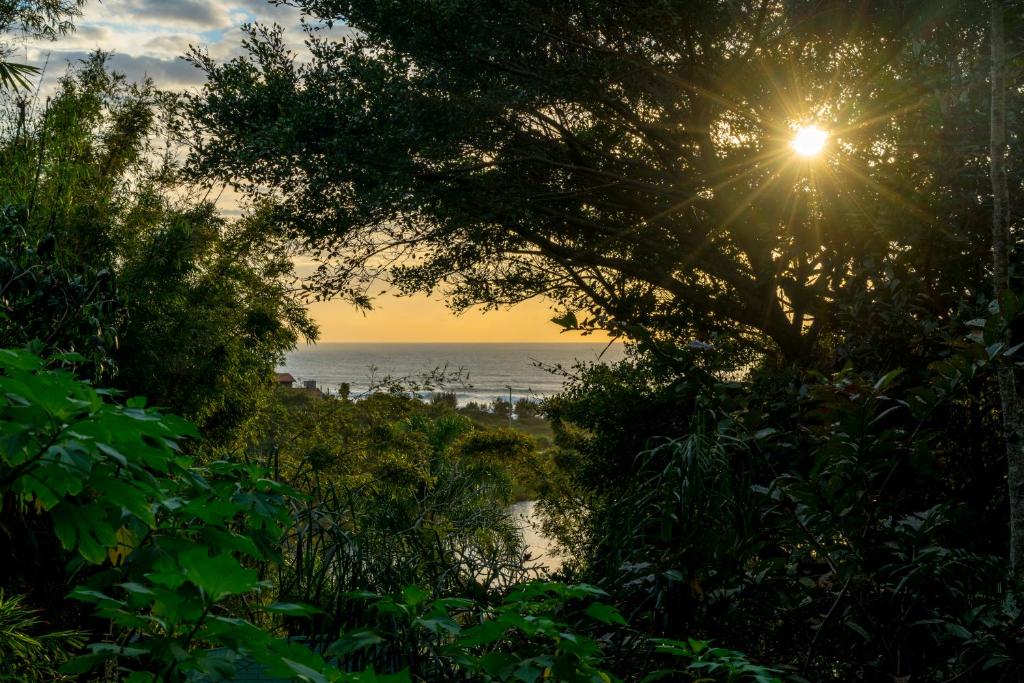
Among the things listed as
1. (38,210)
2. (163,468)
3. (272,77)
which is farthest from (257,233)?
(163,468)

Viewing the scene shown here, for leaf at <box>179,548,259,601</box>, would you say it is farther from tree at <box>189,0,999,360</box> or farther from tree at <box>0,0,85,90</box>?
tree at <box>0,0,85,90</box>

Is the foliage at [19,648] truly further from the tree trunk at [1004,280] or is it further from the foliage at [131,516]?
the tree trunk at [1004,280]

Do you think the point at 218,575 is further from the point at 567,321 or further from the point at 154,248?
the point at 154,248

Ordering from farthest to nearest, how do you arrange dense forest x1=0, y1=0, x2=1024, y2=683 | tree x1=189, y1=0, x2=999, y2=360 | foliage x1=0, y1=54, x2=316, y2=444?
1. foliage x1=0, y1=54, x2=316, y2=444
2. tree x1=189, y1=0, x2=999, y2=360
3. dense forest x1=0, y1=0, x2=1024, y2=683

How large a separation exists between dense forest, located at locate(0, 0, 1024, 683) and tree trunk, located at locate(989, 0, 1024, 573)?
2 cm

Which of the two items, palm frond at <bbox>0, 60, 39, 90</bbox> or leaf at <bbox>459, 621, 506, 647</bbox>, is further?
palm frond at <bbox>0, 60, 39, 90</bbox>

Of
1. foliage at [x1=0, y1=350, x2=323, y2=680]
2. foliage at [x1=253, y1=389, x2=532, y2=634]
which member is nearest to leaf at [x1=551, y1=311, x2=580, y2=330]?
foliage at [x1=253, y1=389, x2=532, y2=634]

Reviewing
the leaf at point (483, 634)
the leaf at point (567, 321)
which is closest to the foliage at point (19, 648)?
the leaf at point (483, 634)

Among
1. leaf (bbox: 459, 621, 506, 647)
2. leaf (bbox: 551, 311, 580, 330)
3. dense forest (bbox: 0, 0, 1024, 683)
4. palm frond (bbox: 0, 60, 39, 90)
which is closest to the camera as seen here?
leaf (bbox: 459, 621, 506, 647)

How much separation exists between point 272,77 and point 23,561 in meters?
4.63

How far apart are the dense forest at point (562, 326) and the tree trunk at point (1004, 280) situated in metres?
0.02

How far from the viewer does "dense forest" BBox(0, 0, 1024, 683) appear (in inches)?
70.8

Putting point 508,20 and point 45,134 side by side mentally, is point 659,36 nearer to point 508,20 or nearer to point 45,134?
point 508,20

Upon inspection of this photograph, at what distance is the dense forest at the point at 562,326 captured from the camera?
70.8 inches
